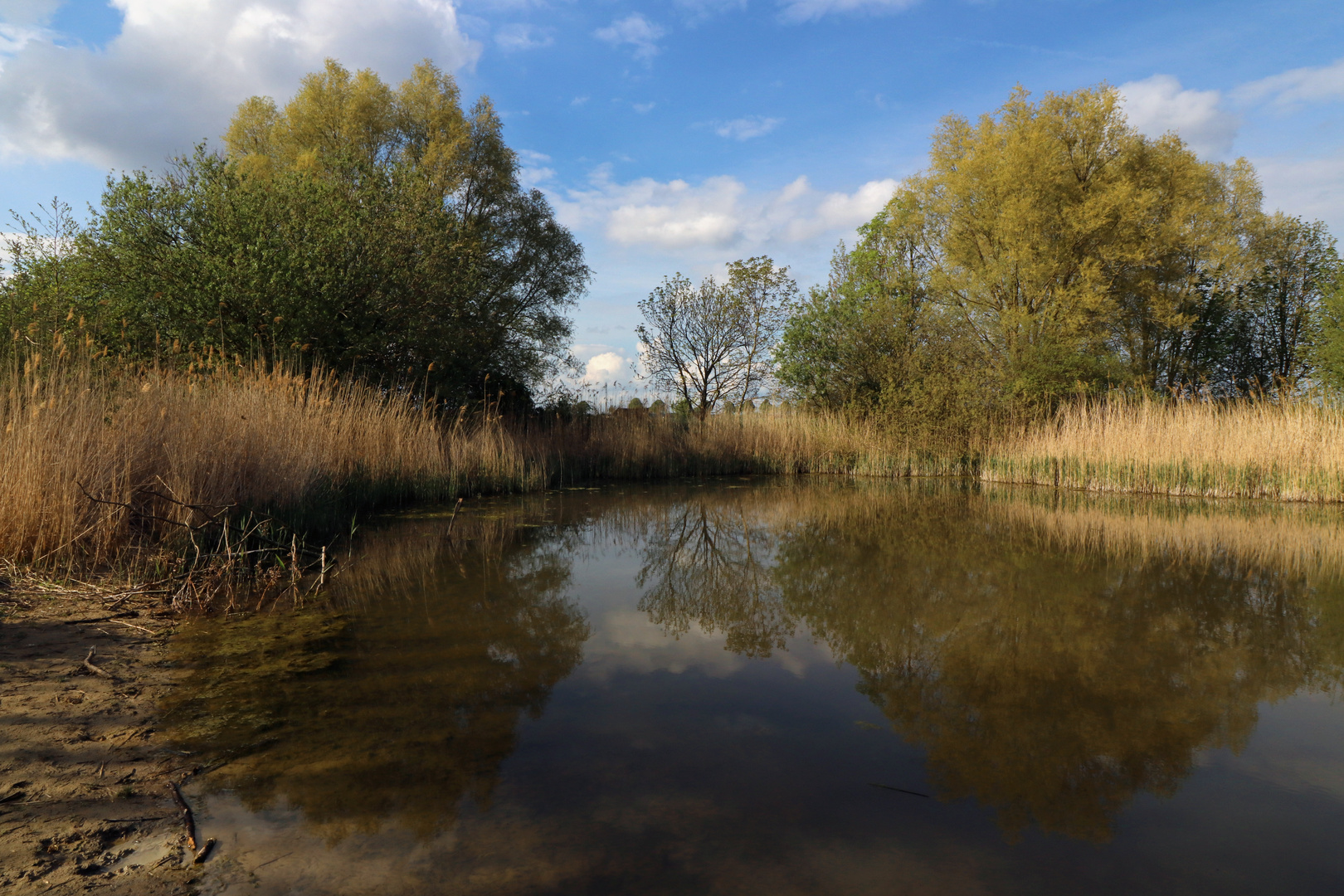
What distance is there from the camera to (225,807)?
6.67 feet

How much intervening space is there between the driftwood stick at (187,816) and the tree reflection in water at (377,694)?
0.39 feet

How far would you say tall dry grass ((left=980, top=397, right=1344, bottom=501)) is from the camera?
10.0 m

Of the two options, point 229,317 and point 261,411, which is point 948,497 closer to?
point 261,411

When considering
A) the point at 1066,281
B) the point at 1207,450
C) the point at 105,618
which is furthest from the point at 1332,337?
the point at 105,618

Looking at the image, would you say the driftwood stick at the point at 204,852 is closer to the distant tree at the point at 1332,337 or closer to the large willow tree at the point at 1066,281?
the large willow tree at the point at 1066,281

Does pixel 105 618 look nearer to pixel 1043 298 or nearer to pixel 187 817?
pixel 187 817

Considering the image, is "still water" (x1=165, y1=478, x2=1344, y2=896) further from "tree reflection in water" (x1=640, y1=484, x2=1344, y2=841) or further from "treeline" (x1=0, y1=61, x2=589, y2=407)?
"treeline" (x1=0, y1=61, x2=589, y2=407)

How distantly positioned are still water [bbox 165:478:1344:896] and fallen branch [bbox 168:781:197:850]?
6cm

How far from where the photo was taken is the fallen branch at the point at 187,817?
183 cm

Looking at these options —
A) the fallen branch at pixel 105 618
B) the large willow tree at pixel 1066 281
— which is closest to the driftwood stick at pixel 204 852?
the fallen branch at pixel 105 618

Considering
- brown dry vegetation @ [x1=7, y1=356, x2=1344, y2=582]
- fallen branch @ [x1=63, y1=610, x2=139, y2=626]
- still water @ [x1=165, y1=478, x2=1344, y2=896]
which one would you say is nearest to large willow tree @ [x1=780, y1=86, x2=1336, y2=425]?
brown dry vegetation @ [x1=7, y1=356, x2=1344, y2=582]

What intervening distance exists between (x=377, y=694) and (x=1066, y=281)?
22.0 metres

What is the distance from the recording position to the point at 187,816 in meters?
1.92

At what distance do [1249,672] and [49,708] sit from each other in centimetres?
507
